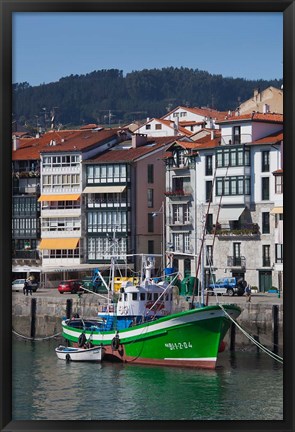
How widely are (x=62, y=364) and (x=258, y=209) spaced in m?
12.7

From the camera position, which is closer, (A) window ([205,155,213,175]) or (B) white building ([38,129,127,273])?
(A) window ([205,155,213,175])

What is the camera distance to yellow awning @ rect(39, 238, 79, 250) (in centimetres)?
4025

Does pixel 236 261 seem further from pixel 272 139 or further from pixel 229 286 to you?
pixel 272 139

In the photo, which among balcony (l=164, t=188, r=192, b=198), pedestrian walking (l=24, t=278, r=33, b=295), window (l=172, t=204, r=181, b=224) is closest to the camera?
pedestrian walking (l=24, t=278, r=33, b=295)

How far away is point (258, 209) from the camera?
35062mm

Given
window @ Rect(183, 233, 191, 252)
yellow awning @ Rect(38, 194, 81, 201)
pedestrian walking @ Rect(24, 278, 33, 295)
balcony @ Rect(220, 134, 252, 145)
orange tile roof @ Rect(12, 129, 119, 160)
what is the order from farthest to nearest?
orange tile roof @ Rect(12, 129, 119, 160) → yellow awning @ Rect(38, 194, 81, 201) → window @ Rect(183, 233, 191, 252) → balcony @ Rect(220, 134, 252, 145) → pedestrian walking @ Rect(24, 278, 33, 295)

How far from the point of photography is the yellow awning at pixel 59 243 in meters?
40.2

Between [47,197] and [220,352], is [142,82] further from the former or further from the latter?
[220,352]

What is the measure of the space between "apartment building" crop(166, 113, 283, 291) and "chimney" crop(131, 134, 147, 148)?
3.70 meters

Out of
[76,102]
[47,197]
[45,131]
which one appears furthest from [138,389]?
[45,131]

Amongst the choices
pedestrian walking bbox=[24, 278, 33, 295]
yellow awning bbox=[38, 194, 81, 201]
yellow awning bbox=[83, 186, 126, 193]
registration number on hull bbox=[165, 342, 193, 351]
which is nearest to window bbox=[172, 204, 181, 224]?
yellow awning bbox=[83, 186, 126, 193]

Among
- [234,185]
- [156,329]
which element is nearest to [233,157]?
[234,185]

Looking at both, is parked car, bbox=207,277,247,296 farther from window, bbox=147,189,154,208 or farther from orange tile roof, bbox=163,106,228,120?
orange tile roof, bbox=163,106,228,120

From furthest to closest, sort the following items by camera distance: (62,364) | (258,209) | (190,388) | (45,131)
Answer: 1. (45,131)
2. (258,209)
3. (62,364)
4. (190,388)
